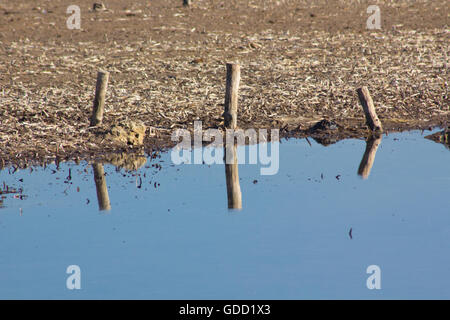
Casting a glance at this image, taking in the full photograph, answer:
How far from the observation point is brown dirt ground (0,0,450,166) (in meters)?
17.0

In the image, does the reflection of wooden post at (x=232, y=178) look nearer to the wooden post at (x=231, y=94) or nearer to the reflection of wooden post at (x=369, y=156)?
the wooden post at (x=231, y=94)

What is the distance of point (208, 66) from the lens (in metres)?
21.9

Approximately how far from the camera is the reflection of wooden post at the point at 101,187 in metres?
12.9

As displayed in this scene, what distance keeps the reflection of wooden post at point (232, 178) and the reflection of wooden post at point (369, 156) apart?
2313 mm

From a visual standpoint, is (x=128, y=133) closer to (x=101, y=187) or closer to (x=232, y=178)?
(x=101, y=187)

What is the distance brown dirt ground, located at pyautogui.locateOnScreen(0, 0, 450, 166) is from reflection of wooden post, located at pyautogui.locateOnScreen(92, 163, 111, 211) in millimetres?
736

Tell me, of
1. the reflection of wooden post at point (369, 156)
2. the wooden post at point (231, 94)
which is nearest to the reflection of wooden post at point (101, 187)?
the wooden post at point (231, 94)

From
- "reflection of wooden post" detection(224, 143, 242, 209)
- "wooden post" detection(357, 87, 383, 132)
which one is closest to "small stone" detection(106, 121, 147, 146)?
"reflection of wooden post" detection(224, 143, 242, 209)

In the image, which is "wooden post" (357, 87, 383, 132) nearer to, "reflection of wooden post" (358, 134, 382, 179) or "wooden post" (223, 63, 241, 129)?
"reflection of wooden post" (358, 134, 382, 179)

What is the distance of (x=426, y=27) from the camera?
28.1 m

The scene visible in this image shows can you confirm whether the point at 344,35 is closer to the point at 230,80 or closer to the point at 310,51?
the point at 310,51

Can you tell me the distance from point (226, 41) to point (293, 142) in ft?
31.9

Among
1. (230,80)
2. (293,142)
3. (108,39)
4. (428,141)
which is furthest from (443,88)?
(108,39)

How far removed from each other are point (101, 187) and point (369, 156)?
531 centimetres
